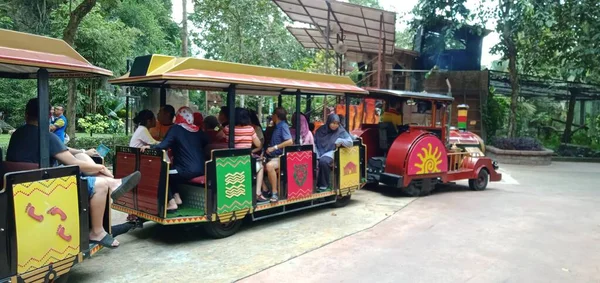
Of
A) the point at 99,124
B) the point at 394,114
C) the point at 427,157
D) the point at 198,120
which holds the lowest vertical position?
the point at 427,157

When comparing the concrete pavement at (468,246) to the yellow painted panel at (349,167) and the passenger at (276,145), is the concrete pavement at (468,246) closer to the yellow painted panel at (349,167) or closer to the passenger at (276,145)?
the yellow painted panel at (349,167)

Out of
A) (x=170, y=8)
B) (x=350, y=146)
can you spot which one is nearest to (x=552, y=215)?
(x=350, y=146)

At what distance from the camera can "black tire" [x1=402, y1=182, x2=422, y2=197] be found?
7.87 meters

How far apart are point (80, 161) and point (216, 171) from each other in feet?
4.83

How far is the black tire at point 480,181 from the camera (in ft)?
29.5

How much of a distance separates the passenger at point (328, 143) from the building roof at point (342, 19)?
4.73 m

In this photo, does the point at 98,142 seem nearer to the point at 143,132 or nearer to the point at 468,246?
the point at 143,132

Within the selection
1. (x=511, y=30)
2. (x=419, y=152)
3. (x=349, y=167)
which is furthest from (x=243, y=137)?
(x=511, y=30)

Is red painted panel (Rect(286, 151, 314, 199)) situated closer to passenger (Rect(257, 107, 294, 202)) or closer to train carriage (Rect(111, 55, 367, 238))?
train carriage (Rect(111, 55, 367, 238))

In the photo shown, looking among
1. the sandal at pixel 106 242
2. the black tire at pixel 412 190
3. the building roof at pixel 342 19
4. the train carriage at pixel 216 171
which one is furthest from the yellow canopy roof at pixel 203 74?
the building roof at pixel 342 19

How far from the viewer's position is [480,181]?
9102 mm

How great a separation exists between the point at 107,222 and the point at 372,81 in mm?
14365

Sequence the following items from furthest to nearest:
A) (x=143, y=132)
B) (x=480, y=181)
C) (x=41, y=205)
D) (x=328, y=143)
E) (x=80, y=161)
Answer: (x=480, y=181) < (x=328, y=143) < (x=143, y=132) < (x=80, y=161) < (x=41, y=205)

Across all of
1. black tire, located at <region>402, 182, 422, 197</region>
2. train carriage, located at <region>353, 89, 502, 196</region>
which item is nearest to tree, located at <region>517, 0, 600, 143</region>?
train carriage, located at <region>353, 89, 502, 196</region>
